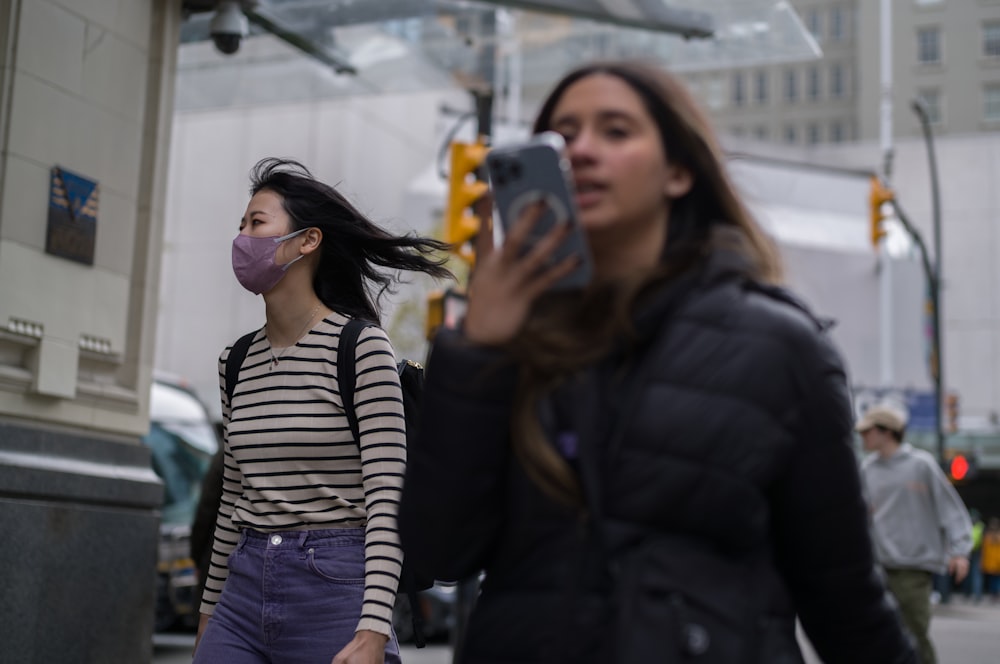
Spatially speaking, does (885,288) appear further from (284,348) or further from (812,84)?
(812,84)

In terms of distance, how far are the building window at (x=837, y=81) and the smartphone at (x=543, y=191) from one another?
90.5 m

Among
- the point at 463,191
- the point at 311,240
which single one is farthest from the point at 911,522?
the point at 311,240

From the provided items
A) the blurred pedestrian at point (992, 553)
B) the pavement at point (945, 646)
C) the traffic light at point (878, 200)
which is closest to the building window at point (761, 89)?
the blurred pedestrian at point (992, 553)

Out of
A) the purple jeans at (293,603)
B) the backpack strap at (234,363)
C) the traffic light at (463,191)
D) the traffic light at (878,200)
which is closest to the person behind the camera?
the purple jeans at (293,603)

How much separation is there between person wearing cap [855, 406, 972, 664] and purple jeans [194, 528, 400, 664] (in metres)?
6.49

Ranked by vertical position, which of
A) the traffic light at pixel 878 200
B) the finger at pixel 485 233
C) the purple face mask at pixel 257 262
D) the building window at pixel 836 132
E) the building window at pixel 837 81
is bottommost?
the finger at pixel 485 233

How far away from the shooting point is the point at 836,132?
8956 cm

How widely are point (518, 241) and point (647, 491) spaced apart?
0.41 meters

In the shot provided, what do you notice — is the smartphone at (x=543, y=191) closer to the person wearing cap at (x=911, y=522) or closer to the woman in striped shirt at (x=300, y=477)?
the woman in striped shirt at (x=300, y=477)

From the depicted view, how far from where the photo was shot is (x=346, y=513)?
3961 millimetres

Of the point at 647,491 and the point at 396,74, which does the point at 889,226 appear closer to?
the point at 396,74

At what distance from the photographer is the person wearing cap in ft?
32.3

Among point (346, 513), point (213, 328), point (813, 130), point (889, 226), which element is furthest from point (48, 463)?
point (813, 130)

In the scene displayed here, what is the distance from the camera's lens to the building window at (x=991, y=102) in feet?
238
